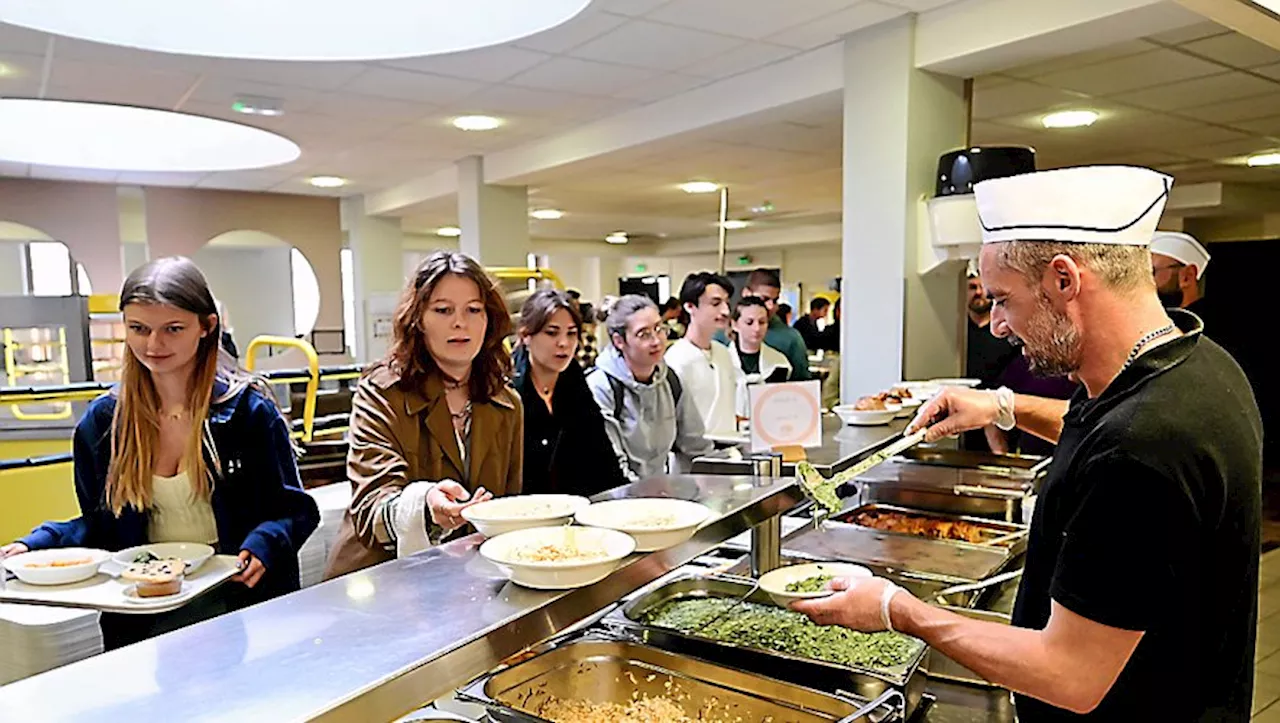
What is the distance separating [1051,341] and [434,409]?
114cm

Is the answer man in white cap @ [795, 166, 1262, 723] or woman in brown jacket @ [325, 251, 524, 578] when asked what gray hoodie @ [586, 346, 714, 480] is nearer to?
woman in brown jacket @ [325, 251, 524, 578]

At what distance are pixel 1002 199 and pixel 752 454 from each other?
0.74 meters

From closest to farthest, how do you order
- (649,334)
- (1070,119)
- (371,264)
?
(649,334) → (1070,119) → (371,264)

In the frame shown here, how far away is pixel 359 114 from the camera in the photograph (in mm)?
4672

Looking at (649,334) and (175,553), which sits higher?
(649,334)

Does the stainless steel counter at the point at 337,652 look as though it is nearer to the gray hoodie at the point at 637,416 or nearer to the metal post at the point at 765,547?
the metal post at the point at 765,547

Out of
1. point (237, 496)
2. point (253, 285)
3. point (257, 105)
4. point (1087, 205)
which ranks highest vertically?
point (257, 105)

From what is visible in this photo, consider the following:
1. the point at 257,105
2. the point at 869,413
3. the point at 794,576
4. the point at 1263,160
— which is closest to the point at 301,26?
the point at 257,105

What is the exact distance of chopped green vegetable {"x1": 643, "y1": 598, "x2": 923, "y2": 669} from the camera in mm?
1367

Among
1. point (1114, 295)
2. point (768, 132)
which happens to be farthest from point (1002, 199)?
point (768, 132)

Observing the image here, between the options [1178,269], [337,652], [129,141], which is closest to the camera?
[337,652]

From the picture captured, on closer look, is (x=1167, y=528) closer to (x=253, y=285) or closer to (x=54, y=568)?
(x=54, y=568)

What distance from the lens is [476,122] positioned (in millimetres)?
4945

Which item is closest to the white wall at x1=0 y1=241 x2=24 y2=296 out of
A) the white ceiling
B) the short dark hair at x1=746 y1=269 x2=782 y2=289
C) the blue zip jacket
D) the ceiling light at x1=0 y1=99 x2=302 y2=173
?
the ceiling light at x1=0 y1=99 x2=302 y2=173
